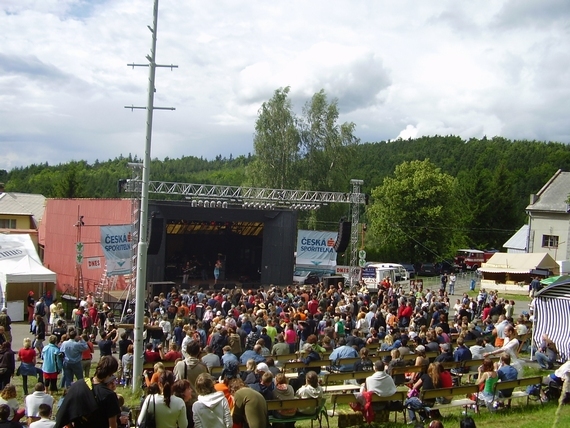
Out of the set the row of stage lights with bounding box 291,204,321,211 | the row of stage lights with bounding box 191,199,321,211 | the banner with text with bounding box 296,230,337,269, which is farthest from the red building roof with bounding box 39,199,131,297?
the banner with text with bounding box 296,230,337,269

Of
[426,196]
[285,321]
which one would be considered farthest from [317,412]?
[426,196]

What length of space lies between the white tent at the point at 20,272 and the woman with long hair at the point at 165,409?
54.3ft

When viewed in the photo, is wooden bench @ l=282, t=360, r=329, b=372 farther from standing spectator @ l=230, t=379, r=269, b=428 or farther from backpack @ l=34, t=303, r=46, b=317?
backpack @ l=34, t=303, r=46, b=317

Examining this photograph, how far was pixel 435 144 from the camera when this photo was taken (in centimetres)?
10756

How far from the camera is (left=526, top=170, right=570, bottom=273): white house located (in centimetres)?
4128

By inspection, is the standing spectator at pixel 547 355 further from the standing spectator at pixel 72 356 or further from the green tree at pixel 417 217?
the green tree at pixel 417 217

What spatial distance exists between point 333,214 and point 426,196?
7676 millimetres

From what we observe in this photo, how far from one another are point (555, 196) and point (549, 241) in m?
3.11

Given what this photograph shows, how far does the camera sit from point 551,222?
42.1m

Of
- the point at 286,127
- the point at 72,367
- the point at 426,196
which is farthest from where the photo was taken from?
the point at 426,196

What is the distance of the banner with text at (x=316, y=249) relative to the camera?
30922mm

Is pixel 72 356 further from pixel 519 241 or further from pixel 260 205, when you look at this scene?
pixel 519 241

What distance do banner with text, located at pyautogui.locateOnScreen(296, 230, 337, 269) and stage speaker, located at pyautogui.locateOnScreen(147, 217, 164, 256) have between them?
26.2ft

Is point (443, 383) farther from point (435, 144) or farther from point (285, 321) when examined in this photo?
point (435, 144)
